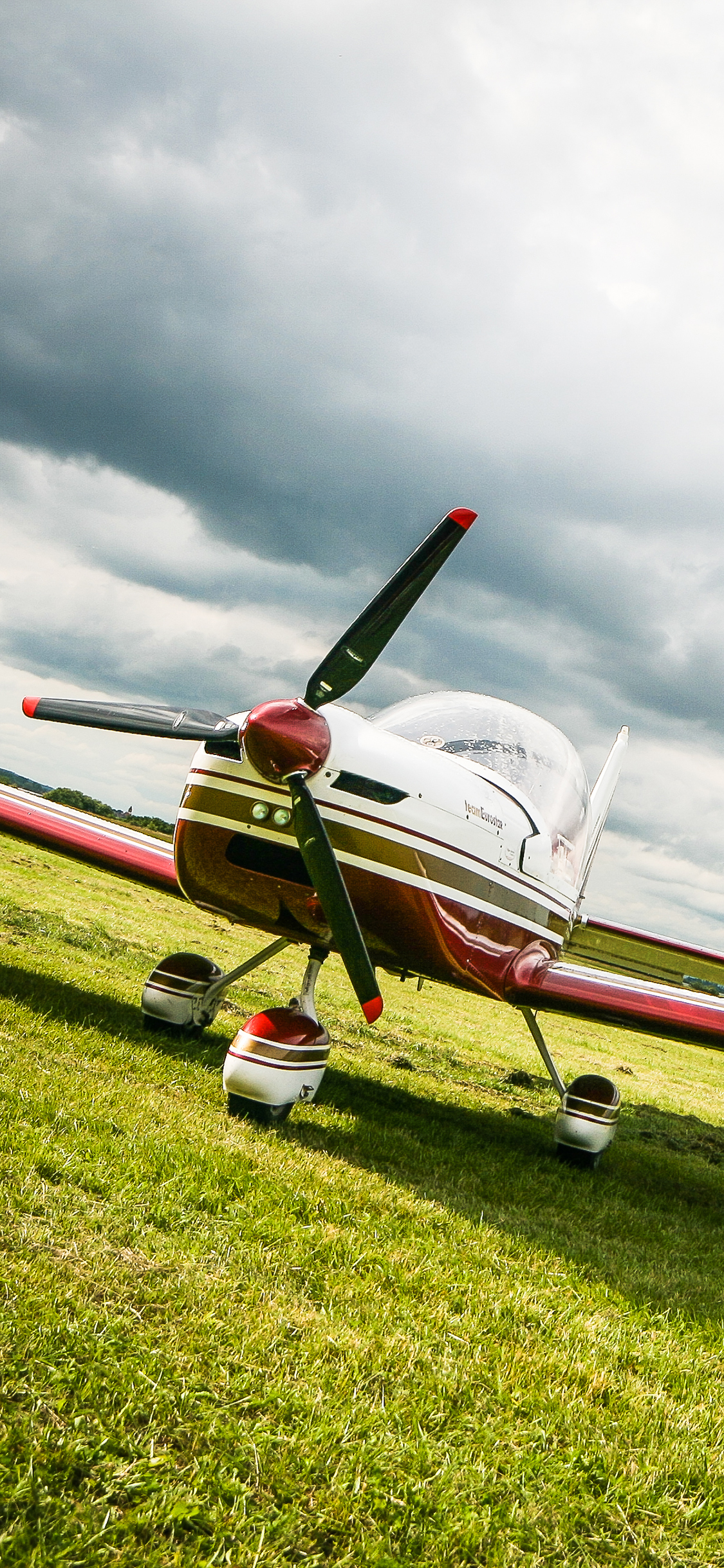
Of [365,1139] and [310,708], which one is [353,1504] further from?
[310,708]

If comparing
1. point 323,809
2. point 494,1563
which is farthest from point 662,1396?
point 323,809

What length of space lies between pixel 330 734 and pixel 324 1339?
3139 millimetres

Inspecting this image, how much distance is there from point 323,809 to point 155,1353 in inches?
122

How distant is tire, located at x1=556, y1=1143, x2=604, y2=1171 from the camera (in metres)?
6.11

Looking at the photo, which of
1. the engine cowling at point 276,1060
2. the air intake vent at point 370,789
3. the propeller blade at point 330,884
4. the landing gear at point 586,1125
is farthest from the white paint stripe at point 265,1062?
the landing gear at point 586,1125

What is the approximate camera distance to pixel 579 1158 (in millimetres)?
6125

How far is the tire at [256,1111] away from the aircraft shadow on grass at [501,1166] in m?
0.10

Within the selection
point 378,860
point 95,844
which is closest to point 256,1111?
point 378,860

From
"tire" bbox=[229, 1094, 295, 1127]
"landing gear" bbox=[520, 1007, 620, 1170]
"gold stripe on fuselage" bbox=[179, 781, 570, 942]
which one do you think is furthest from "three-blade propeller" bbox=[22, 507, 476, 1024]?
"landing gear" bbox=[520, 1007, 620, 1170]

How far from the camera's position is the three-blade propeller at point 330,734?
16.0ft

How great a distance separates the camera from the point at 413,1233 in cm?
373

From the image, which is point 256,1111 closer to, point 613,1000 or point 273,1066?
point 273,1066

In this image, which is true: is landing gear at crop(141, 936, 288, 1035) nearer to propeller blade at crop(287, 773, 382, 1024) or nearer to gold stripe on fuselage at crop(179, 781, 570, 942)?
gold stripe on fuselage at crop(179, 781, 570, 942)

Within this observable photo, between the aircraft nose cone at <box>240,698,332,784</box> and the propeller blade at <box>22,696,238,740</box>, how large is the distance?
364 millimetres
